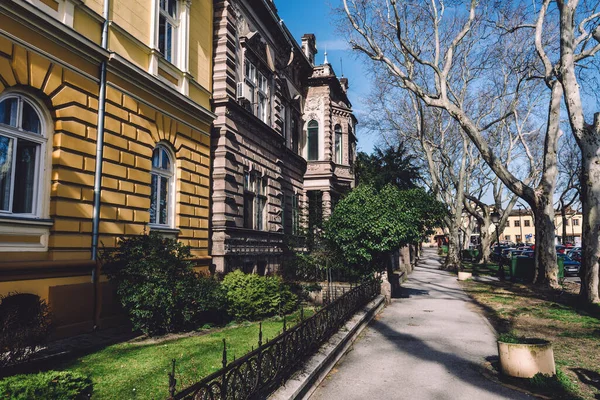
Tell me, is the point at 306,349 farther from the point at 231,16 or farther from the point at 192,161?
the point at 231,16

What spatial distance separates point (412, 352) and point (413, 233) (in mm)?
6282

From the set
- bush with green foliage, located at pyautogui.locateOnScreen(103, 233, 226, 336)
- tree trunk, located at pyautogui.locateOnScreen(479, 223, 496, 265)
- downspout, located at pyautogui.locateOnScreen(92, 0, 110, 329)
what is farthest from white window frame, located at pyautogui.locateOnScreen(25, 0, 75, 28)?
tree trunk, located at pyautogui.locateOnScreen(479, 223, 496, 265)

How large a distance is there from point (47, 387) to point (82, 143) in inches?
231

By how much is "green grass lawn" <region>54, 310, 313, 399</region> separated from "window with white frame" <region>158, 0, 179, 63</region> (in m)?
7.98

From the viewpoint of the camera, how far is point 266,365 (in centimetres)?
481

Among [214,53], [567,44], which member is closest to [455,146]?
[567,44]

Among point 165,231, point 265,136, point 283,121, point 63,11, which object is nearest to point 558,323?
point 165,231

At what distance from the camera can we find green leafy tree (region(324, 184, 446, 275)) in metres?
13.3

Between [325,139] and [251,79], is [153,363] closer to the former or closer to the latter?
[251,79]

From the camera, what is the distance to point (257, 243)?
15.6 metres

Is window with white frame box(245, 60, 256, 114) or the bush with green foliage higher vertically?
window with white frame box(245, 60, 256, 114)

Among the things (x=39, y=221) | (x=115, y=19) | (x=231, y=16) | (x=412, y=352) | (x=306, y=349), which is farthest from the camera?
(x=231, y=16)

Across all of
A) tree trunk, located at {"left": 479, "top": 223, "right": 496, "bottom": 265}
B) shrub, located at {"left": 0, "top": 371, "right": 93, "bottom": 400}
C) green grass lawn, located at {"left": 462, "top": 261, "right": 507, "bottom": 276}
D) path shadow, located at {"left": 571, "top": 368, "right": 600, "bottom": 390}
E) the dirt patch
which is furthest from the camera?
tree trunk, located at {"left": 479, "top": 223, "right": 496, "bottom": 265}

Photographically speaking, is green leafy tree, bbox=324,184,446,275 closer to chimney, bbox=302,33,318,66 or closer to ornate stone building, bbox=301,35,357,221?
ornate stone building, bbox=301,35,357,221
